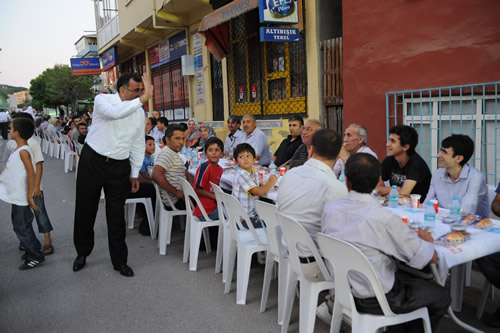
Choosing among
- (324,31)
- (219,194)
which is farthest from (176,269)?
(324,31)

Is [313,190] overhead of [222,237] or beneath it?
overhead

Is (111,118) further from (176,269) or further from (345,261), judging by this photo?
(345,261)

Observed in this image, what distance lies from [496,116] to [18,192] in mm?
5708

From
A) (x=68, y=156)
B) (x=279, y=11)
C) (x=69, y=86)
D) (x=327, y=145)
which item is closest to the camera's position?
(x=327, y=145)

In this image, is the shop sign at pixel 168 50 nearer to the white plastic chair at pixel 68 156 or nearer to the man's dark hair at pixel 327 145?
the white plastic chair at pixel 68 156

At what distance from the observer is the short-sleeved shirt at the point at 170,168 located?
5.32 metres

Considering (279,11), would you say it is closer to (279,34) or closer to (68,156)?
(279,34)

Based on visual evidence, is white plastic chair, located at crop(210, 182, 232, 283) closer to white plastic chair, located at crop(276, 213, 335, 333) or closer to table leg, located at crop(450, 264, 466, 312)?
white plastic chair, located at crop(276, 213, 335, 333)

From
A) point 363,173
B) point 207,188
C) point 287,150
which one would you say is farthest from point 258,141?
point 363,173

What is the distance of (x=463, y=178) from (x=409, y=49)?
3.07 meters

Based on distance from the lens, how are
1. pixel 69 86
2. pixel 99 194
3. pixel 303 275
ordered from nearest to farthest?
pixel 303 275
pixel 99 194
pixel 69 86

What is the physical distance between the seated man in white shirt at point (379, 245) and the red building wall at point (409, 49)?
3646mm

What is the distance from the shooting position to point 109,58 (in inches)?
805

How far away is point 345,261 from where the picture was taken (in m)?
2.41
